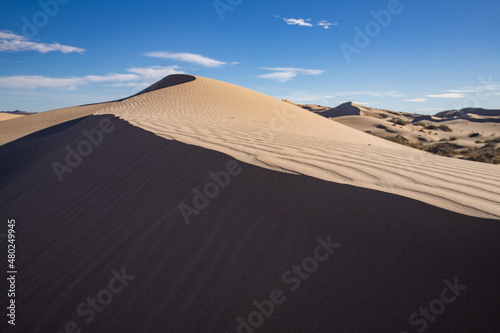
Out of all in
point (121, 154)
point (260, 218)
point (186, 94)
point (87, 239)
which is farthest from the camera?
point (186, 94)

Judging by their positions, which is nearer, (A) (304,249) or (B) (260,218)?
(A) (304,249)

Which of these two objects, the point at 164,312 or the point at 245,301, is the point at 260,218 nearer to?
the point at 245,301

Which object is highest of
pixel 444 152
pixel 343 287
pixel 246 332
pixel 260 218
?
pixel 260 218

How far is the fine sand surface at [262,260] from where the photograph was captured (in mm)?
1306

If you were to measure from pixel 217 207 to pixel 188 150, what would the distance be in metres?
1.27

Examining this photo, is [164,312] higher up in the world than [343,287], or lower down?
lower down

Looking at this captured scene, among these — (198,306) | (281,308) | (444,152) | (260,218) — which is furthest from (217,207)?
(444,152)

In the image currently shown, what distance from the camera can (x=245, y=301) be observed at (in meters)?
1.50

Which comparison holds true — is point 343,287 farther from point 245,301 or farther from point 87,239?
point 87,239

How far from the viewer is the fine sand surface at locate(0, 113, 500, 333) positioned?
131 cm

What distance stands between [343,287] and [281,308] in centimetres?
33

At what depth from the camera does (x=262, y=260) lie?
1.65 m

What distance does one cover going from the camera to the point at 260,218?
1.90 meters

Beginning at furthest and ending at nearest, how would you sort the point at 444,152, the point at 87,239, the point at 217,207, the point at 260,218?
the point at 444,152 < the point at 87,239 < the point at 217,207 < the point at 260,218
